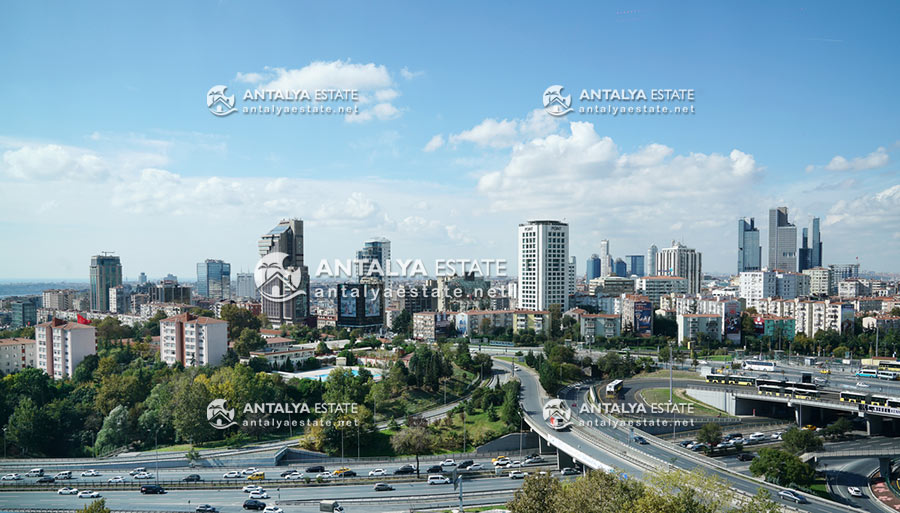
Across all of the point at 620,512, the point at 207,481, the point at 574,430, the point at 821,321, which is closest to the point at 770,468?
the point at 574,430

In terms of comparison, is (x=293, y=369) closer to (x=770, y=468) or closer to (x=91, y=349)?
(x=91, y=349)

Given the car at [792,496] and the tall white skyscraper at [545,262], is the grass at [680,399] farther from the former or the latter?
the tall white skyscraper at [545,262]

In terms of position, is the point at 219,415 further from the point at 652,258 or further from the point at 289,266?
the point at 652,258

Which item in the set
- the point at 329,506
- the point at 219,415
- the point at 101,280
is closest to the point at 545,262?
the point at 219,415

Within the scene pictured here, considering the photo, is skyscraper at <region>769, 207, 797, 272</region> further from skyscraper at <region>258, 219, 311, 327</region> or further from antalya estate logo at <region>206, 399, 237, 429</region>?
antalya estate logo at <region>206, 399, 237, 429</region>

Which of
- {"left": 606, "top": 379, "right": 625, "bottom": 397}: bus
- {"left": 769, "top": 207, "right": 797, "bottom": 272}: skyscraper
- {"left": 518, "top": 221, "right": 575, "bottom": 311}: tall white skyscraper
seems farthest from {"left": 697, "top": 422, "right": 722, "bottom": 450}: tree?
{"left": 769, "top": 207, "right": 797, "bottom": 272}: skyscraper

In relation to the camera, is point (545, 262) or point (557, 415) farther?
point (545, 262)
